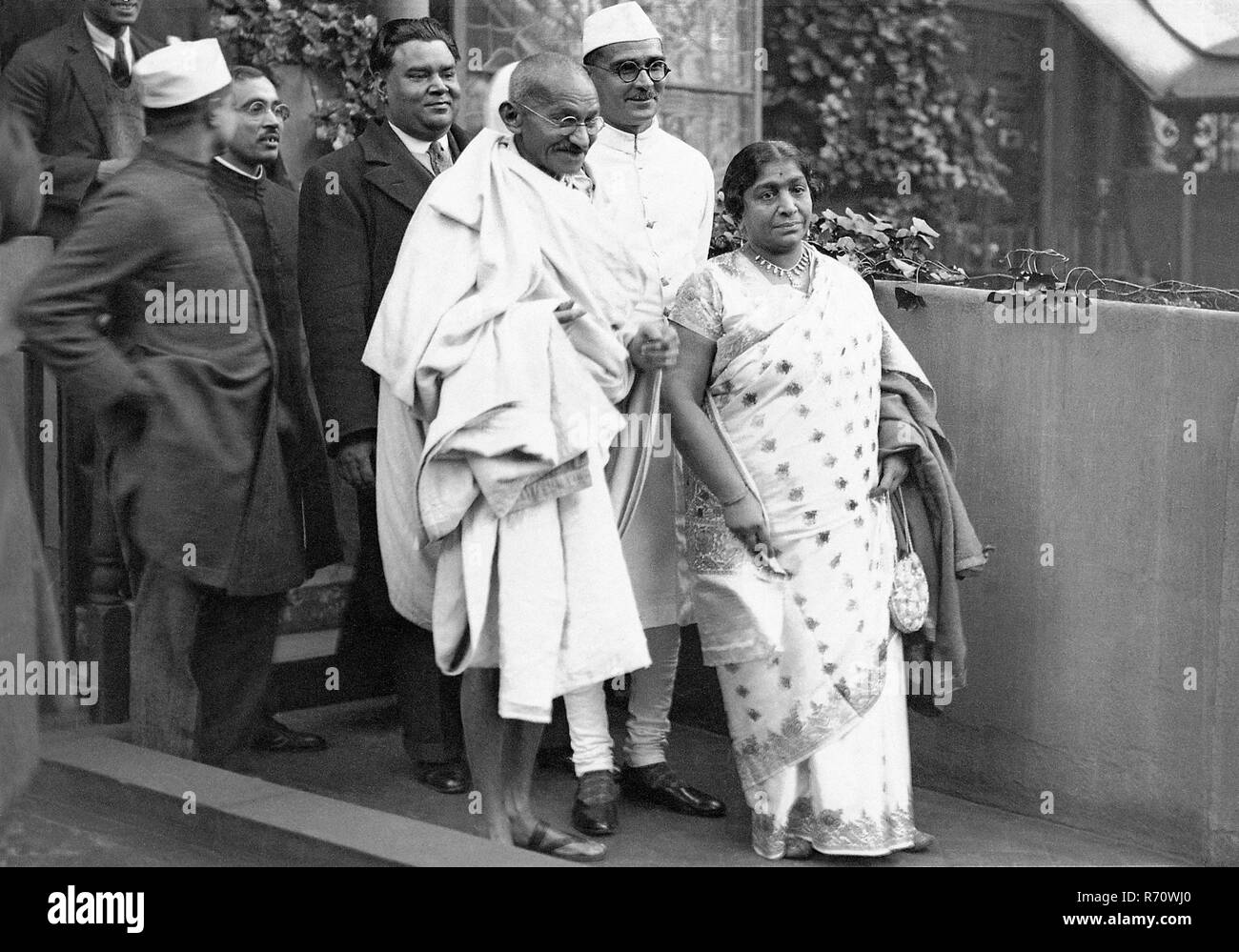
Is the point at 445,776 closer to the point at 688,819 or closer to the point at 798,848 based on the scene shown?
the point at 688,819

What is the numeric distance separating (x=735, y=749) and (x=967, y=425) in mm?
1144

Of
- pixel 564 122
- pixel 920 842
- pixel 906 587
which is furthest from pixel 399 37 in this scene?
pixel 920 842

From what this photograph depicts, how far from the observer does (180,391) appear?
Result: 4.69 m

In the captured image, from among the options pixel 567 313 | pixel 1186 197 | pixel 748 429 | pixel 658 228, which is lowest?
pixel 748 429

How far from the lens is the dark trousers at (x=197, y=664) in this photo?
4805 millimetres

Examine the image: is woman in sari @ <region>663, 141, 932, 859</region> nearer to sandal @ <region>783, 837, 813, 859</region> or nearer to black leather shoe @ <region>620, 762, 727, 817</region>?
sandal @ <region>783, 837, 813, 859</region>

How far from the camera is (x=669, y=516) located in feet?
17.1

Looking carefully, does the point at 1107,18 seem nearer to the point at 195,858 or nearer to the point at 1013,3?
the point at 1013,3

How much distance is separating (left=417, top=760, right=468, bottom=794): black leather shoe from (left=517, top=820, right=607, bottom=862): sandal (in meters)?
0.62

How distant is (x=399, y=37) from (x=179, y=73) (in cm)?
69

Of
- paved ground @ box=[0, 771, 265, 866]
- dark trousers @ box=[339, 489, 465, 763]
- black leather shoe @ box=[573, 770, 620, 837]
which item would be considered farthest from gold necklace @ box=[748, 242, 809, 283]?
paved ground @ box=[0, 771, 265, 866]

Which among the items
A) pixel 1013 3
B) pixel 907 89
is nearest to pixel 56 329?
pixel 907 89

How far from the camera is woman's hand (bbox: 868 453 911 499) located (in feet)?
15.9
